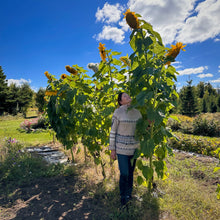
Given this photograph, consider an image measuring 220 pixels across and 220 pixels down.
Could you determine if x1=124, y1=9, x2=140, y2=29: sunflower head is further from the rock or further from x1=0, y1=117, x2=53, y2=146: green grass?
x1=0, y1=117, x2=53, y2=146: green grass

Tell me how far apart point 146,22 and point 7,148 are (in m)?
4.69

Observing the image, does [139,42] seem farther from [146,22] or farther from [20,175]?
[20,175]

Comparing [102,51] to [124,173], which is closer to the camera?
[124,173]

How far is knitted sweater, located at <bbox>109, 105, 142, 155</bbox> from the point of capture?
2.31m

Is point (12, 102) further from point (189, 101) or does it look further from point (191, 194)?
point (191, 194)

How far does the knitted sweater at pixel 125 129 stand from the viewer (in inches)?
90.8

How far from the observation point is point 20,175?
12.1ft

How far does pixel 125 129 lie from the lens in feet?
7.63

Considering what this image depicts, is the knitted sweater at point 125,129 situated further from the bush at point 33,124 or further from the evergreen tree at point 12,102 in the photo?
the evergreen tree at point 12,102

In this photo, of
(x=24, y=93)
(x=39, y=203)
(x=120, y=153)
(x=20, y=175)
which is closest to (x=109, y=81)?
(x=120, y=153)

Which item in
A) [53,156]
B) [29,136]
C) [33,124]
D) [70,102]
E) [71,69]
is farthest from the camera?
[33,124]

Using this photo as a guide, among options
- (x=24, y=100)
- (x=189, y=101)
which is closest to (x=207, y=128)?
(x=189, y=101)

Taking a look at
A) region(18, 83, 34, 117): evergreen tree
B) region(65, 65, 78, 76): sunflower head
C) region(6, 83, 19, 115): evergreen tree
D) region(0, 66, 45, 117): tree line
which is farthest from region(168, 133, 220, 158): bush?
region(18, 83, 34, 117): evergreen tree

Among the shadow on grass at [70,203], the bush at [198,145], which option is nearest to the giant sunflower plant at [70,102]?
the shadow on grass at [70,203]
